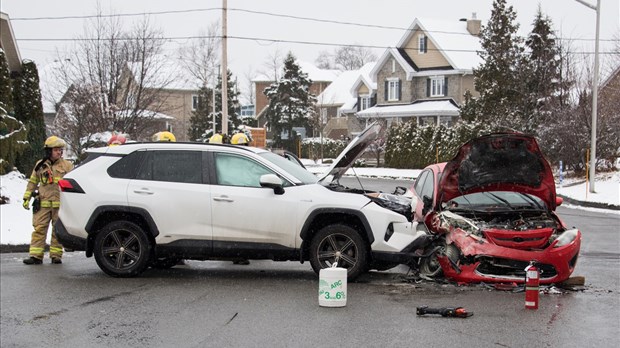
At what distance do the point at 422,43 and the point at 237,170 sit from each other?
5071 centimetres

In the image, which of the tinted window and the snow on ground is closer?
the tinted window

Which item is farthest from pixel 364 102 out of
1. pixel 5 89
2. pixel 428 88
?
pixel 5 89

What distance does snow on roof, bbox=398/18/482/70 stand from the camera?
56.8m

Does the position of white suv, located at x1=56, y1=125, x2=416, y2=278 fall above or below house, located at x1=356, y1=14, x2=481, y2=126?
below

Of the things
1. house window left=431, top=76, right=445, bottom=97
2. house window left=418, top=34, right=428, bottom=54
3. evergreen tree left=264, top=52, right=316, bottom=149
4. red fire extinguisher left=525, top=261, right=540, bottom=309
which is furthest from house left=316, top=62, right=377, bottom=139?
red fire extinguisher left=525, top=261, right=540, bottom=309

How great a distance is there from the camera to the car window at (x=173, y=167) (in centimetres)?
994

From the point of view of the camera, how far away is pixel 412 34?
59031 millimetres

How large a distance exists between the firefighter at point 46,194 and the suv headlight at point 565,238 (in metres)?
6.95

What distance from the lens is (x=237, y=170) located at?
32.5 feet

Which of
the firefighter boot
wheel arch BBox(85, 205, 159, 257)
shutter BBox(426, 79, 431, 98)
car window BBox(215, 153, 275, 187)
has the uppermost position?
shutter BBox(426, 79, 431, 98)

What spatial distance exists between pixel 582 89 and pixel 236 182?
2665 cm

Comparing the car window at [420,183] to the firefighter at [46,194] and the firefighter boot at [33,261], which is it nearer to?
the firefighter at [46,194]

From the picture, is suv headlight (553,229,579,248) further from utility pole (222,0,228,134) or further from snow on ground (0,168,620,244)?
utility pole (222,0,228,134)

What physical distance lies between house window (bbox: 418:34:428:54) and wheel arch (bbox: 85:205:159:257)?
5055cm
